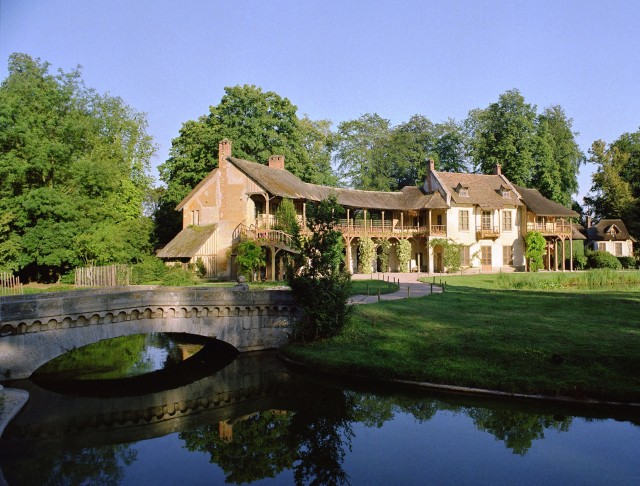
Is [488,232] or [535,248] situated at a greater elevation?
[488,232]

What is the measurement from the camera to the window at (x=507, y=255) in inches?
1912

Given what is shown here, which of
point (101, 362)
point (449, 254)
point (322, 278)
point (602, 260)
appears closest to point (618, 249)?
point (602, 260)

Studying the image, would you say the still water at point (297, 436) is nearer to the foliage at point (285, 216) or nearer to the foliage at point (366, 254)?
the foliage at point (285, 216)

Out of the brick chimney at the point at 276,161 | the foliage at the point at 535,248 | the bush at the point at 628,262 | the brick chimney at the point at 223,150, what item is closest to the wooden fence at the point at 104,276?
the brick chimney at the point at 223,150

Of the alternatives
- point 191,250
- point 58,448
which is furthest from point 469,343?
point 191,250

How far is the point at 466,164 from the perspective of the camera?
62.3 meters

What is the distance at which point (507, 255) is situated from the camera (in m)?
48.7

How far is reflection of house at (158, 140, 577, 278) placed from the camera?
37812 millimetres

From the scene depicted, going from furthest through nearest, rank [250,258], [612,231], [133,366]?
[612,231], [250,258], [133,366]

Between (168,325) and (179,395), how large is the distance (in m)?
2.31

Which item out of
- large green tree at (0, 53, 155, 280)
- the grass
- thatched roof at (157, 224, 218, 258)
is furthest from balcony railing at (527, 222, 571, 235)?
large green tree at (0, 53, 155, 280)

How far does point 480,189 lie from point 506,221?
143 inches

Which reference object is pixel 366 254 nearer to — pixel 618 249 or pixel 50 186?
pixel 50 186

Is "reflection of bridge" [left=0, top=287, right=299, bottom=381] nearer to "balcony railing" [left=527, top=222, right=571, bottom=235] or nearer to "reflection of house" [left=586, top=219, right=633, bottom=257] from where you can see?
"balcony railing" [left=527, top=222, right=571, bottom=235]
